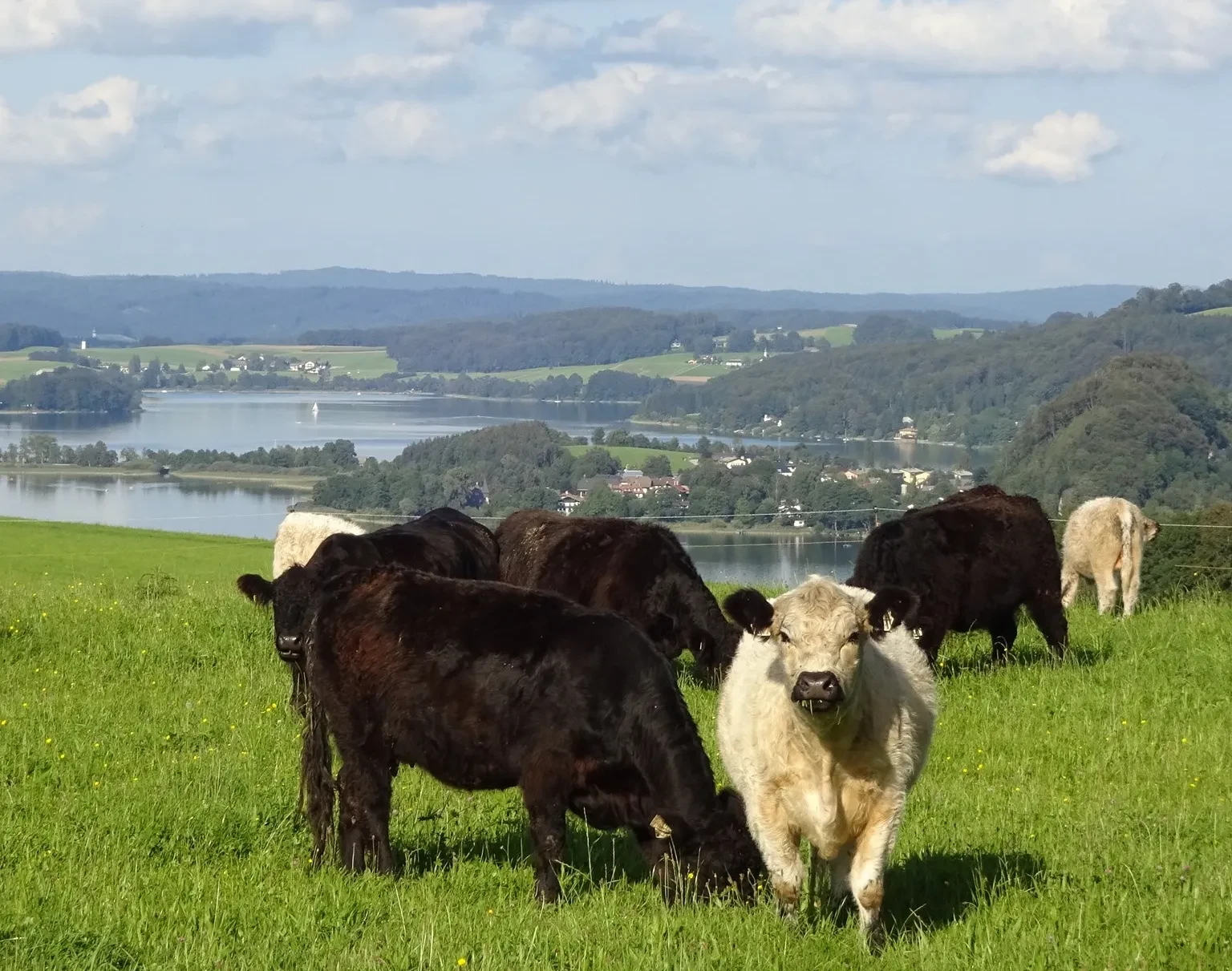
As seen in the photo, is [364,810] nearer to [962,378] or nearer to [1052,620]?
[1052,620]

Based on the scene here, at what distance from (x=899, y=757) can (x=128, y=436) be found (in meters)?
139

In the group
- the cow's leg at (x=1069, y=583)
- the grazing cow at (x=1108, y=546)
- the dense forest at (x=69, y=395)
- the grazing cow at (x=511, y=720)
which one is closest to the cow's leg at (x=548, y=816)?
the grazing cow at (x=511, y=720)

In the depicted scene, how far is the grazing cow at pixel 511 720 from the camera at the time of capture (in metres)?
8.30

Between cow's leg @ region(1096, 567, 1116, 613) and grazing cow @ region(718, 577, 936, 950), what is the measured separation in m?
16.4

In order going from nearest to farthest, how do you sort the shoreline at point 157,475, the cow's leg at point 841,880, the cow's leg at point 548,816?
the cow's leg at point 841,880 → the cow's leg at point 548,816 → the shoreline at point 157,475

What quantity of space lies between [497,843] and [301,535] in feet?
34.1

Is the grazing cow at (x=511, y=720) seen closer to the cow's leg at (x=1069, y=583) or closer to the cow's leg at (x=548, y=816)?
the cow's leg at (x=548, y=816)

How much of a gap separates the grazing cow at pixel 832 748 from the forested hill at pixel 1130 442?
5190cm

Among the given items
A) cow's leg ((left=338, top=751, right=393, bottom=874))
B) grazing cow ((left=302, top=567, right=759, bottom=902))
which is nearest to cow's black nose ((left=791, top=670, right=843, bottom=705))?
grazing cow ((left=302, top=567, right=759, bottom=902))

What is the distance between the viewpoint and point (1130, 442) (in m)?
66.1

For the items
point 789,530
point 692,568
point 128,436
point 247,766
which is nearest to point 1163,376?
point 789,530

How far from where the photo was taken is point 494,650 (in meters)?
8.75

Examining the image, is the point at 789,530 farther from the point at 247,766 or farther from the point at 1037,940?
the point at 1037,940

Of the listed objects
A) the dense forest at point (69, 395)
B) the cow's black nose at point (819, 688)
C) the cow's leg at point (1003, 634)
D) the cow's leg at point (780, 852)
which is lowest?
the dense forest at point (69, 395)
